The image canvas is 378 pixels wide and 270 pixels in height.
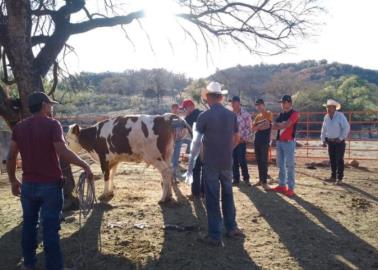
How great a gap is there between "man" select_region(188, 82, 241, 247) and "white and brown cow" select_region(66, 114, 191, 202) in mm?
2292

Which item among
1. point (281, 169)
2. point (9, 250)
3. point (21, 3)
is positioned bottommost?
point (9, 250)

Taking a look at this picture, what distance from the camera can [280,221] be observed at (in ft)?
21.9

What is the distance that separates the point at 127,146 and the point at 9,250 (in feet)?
10.7

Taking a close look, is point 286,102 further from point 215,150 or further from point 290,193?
point 215,150

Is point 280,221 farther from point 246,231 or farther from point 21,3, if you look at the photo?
point 21,3

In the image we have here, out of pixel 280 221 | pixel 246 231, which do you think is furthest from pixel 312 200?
pixel 246 231

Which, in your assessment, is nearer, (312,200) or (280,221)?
(280,221)

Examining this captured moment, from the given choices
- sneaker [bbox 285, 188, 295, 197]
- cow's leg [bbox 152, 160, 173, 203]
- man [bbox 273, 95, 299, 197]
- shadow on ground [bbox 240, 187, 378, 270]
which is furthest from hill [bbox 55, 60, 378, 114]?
shadow on ground [bbox 240, 187, 378, 270]

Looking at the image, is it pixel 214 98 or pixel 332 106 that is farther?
pixel 332 106

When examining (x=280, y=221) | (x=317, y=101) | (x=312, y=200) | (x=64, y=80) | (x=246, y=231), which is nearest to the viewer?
(x=246, y=231)

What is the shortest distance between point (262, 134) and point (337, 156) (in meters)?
2.00

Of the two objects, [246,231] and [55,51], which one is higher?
[55,51]

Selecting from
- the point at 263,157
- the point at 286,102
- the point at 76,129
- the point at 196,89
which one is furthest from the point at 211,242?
the point at 196,89

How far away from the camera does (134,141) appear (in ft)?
27.1
